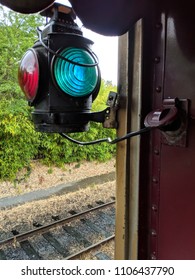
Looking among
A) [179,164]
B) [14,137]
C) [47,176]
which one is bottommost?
[47,176]

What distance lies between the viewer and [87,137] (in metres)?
8.51

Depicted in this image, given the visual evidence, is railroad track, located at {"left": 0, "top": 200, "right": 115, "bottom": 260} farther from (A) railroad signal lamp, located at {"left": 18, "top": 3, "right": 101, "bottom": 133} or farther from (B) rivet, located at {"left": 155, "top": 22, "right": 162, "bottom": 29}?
(B) rivet, located at {"left": 155, "top": 22, "right": 162, "bottom": 29}

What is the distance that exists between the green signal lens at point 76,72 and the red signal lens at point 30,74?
0.07 m

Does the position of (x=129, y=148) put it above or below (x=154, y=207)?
above

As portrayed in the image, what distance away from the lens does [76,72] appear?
0.93 m

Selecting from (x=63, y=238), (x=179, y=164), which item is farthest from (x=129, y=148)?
(x=63, y=238)

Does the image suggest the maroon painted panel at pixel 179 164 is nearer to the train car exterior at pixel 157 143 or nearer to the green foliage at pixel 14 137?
the train car exterior at pixel 157 143

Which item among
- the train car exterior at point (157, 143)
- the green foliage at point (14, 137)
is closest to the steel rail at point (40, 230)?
the green foliage at point (14, 137)

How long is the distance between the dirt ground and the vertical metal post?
21.0 ft

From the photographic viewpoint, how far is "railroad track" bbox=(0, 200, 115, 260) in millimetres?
3910

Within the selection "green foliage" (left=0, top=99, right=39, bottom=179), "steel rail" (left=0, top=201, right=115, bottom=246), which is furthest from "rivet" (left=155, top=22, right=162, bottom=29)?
"green foliage" (left=0, top=99, right=39, bottom=179)

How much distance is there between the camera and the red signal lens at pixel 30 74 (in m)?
0.89

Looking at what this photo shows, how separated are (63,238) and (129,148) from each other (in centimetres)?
378

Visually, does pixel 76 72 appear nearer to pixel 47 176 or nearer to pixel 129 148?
pixel 129 148
